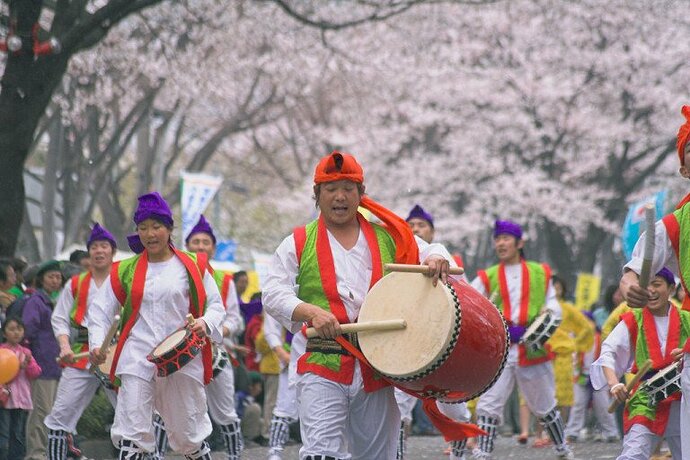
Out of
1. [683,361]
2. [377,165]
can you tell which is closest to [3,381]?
[683,361]

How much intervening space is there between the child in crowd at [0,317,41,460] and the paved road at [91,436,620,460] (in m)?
2.72

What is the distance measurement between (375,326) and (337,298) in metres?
0.41

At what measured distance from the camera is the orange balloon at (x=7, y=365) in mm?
10445

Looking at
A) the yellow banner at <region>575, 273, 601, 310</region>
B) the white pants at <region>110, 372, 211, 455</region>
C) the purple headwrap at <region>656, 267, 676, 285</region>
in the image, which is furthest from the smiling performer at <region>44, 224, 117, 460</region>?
the yellow banner at <region>575, 273, 601, 310</region>

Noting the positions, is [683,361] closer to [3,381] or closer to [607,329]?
[607,329]

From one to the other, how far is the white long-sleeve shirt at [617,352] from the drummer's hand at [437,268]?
2.28 m

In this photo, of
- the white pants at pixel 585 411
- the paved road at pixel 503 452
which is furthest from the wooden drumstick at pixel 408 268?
the white pants at pixel 585 411

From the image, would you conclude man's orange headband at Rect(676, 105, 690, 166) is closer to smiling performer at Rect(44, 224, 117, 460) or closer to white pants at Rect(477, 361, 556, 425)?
smiling performer at Rect(44, 224, 117, 460)

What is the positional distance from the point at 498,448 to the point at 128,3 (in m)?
6.48

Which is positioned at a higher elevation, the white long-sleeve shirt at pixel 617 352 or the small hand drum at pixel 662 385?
the white long-sleeve shirt at pixel 617 352

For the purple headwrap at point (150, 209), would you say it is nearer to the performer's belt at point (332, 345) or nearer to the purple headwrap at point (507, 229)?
the performer's belt at point (332, 345)

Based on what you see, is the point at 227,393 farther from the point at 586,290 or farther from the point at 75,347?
the point at 586,290

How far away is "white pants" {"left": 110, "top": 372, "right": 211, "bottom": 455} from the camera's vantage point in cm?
823

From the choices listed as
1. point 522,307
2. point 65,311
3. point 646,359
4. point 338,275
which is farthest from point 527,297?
point 338,275
